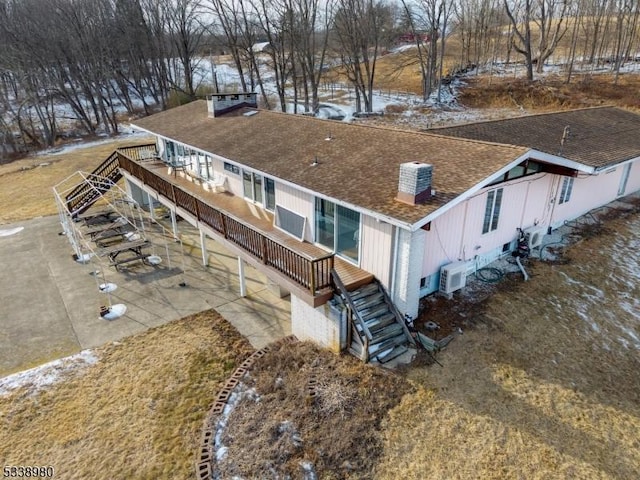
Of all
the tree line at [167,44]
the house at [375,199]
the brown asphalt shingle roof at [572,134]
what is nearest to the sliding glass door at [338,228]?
the house at [375,199]

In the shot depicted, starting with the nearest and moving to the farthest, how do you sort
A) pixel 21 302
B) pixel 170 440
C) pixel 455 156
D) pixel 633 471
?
pixel 633 471
pixel 170 440
pixel 455 156
pixel 21 302

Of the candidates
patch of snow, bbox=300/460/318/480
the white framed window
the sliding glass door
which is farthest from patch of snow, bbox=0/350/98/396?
the white framed window

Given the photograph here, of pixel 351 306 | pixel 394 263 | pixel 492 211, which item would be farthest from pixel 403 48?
pixel 351 306

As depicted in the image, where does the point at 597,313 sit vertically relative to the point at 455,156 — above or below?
below

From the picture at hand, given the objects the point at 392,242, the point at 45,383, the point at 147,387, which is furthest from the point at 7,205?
the point at 392,242

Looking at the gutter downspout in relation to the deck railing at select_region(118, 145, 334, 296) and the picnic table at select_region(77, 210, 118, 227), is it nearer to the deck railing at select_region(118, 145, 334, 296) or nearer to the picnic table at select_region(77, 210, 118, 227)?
the deck railing at select_region(118, 145, 334, 296)

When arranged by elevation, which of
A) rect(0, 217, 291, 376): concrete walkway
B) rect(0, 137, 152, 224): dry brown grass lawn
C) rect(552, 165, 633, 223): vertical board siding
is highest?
rect(552, 165, 633, 223): vertical board siding

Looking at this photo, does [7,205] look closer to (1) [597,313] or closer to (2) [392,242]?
(2) [392,242]
